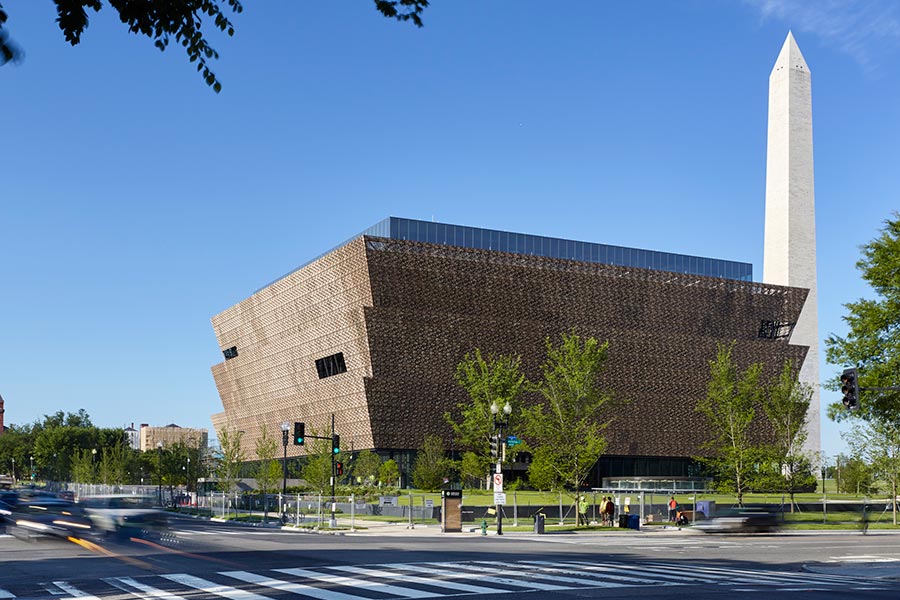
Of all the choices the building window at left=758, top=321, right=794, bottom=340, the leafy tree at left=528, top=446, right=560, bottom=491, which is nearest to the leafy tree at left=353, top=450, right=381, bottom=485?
the leafy tree at left=528, top=446, right=560, bottom=491

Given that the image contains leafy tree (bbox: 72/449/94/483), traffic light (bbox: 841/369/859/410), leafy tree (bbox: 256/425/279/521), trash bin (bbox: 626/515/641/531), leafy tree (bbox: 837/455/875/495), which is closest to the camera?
traffic light (bbox: 841/369/859/410)

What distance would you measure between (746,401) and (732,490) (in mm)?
7007

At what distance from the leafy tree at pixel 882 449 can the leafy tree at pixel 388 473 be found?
39.2 m

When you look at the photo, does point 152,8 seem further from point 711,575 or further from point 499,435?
point 499,435

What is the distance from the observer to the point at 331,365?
99250 millimetres

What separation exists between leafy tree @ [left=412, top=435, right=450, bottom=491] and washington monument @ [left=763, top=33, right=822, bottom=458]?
174ft

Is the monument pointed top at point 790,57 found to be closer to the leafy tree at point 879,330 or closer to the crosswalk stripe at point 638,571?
the leafy tree at point 879,330

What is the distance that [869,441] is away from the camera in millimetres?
65688

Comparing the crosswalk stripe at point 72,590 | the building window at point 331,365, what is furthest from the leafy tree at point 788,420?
the crosswalk stripe at point 72,590

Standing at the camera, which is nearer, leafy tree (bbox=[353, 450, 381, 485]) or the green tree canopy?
the green tree canopy

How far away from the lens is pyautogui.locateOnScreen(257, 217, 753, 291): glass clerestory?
109625 mm

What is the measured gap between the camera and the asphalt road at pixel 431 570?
1920 cm

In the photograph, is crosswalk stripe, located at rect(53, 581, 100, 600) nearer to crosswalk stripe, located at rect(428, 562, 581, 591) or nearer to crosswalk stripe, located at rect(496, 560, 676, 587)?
crosswalk stripe, located at rect(428, 562, 581, 591)

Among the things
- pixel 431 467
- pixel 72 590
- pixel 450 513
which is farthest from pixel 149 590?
pixel 431 467
